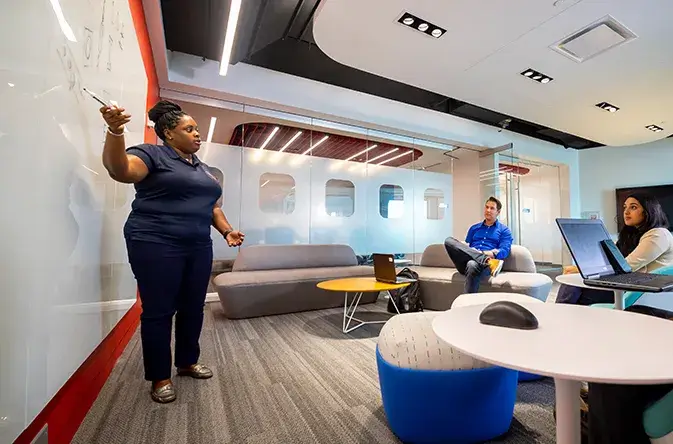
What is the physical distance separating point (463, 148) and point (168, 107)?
6.76 metres

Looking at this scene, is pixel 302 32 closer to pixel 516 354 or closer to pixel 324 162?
pixel 324 162

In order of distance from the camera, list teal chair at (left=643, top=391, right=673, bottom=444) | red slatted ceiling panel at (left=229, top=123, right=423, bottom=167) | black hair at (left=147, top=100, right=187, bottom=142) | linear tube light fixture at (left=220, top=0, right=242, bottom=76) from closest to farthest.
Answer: teal chair at (left=643, top=391, right=673, bottom=444), black hair at (left=147, top=100, right=187, bottom=142), linear tube light fixture at (left=220, top=0, right=242, bottom=76), red slatted ceiling panel at (left=229, top=123, right=423, bottom=167)

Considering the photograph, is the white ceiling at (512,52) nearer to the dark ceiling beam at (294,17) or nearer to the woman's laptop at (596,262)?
the dark ceiling beam at (294,17)

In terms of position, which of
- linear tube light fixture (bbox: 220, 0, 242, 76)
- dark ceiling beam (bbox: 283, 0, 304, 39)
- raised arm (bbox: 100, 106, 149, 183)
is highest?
dark ceiling beam (bbox: 283, 0, 304, 39)

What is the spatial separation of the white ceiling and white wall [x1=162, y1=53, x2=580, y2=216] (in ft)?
4.00

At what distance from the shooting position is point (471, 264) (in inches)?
140

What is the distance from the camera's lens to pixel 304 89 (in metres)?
4.97

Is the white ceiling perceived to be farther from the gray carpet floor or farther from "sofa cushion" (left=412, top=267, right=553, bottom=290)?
the gray carpet floor

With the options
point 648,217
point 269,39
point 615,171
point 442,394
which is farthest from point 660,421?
point 615,171

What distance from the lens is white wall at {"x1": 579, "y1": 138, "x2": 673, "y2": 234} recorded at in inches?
305

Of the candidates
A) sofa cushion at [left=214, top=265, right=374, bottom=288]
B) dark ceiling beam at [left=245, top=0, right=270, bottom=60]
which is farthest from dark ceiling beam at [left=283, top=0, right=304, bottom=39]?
sofa cushion at [left=214, top=265, right=374, bottom=288]

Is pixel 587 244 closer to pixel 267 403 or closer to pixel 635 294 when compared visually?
pixel 635 294

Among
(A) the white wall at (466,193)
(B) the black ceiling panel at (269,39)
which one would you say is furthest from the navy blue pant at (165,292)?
(A) the white wall at (466,193)

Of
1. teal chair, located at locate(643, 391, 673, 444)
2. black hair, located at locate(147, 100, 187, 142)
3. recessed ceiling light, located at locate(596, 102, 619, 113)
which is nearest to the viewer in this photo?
teal chair, located at locate(643, 391, 673, 444)
